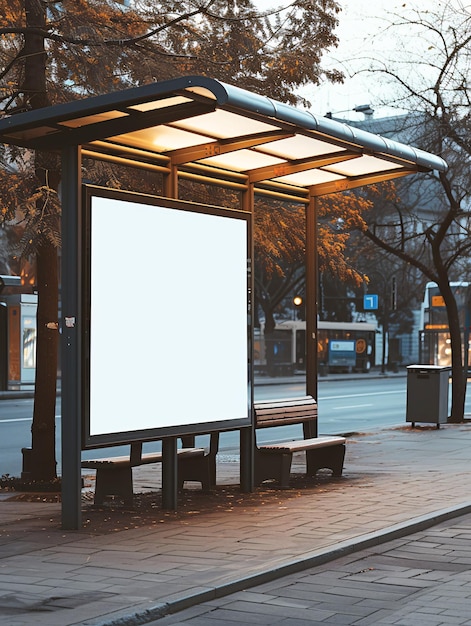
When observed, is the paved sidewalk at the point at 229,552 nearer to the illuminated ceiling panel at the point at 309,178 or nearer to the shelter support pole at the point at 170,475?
the shelter support pole at the point at 170,475

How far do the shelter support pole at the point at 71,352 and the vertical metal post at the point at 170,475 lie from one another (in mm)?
1306

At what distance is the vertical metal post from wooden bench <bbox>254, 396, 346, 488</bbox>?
1.74 metres

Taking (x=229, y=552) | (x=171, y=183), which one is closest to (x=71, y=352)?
(x=229, y=552)

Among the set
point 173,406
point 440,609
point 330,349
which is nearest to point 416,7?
point 173,406

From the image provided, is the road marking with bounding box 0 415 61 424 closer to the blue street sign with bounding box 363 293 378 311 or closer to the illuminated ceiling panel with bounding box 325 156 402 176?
the illuminated ceiling panel with bounding box 325 156 402 176

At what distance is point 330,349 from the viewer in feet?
198

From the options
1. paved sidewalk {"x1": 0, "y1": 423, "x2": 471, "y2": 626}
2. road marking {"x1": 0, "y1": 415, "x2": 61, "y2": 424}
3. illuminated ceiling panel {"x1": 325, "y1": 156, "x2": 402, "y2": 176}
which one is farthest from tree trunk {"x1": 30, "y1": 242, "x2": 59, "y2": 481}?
road marking {"x1": 0, "y1": 415, "x2": 61, "y2": 424}

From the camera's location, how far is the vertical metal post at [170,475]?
1016cm

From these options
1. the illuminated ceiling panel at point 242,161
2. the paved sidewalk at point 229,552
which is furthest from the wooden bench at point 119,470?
the illuminated ceiling panel at point 242,161

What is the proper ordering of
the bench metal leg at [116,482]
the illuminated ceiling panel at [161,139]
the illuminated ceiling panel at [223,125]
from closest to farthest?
the illuminated ceiling panel at [223,125] → the illuminated ceiling panel at [161,139] → the bench metal leg at [116,482]

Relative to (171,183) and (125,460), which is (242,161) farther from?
(125,460)

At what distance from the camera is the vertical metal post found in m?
10.2

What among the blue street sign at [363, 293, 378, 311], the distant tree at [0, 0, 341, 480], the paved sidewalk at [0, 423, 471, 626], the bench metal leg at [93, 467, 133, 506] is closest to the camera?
the paved sidewalk at [0, 423, 471, 626]

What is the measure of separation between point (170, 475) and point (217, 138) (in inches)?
125
